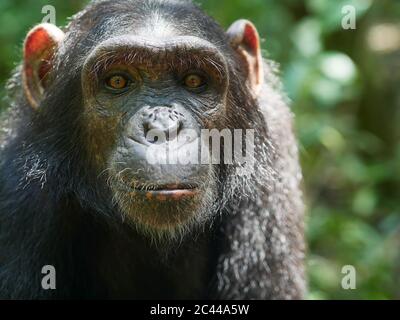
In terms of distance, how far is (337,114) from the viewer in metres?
13.3

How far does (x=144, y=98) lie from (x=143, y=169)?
0.69 meters

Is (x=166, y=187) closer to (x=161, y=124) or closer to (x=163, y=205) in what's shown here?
(x=163, y=205)

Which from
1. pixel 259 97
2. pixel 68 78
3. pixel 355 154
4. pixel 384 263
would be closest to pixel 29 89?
pixel 68 78

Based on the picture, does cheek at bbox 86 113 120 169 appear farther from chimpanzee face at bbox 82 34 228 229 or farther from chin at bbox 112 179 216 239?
chin at bbox 112 179 216 239

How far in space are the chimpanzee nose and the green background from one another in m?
2.63

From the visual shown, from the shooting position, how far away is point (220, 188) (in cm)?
648

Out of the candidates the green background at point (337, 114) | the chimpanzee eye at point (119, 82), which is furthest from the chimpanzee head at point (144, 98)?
the green background at point (337, 114)

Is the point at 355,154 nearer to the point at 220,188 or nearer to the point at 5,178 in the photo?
the point at 220,188

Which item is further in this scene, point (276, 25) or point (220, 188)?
point (276, 25)

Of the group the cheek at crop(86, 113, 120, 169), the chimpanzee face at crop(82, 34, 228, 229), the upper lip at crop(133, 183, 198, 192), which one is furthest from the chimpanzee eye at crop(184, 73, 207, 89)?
the upper lip at crop(133, 183, 198, 192)

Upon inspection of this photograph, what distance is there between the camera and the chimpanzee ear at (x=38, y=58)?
6.54 metres

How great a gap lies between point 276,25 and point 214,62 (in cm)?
447

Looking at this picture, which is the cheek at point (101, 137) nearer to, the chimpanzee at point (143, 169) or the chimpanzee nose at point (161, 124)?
the chimpanzee at point (143, 169)

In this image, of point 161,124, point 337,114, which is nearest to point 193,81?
point 161,124
